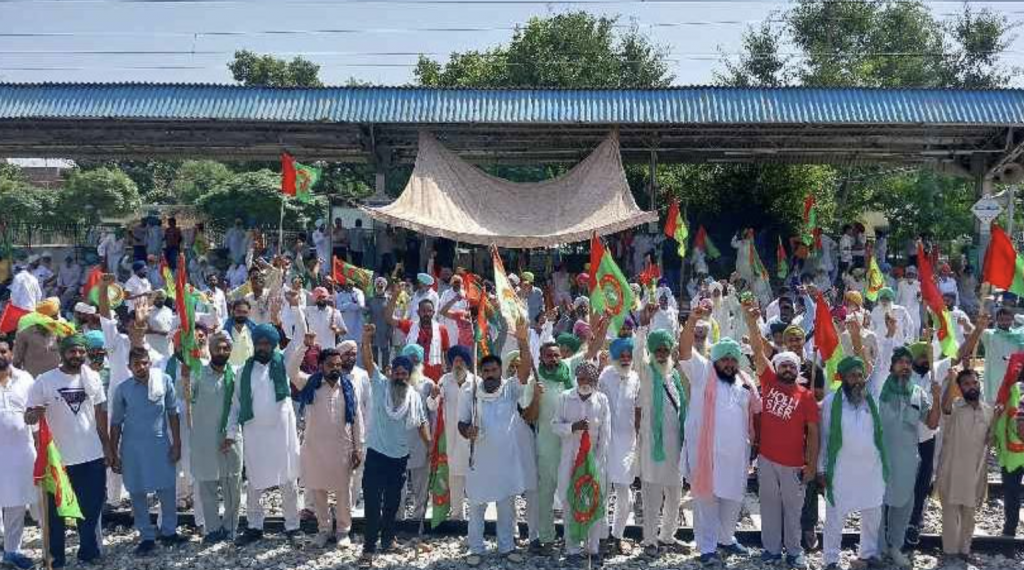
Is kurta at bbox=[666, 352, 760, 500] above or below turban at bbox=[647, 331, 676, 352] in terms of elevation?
below

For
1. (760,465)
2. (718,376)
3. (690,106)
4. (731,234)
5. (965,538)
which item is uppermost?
(690,106)

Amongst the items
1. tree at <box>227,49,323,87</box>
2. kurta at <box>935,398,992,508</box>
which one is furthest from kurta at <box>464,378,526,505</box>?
tree at <box>227,49,323,87</box>

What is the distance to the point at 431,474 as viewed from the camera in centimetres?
710

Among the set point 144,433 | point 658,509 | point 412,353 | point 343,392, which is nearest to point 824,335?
point 658,509

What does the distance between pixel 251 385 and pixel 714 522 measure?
328 centimetres

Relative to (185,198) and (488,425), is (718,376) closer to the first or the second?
(488,425)

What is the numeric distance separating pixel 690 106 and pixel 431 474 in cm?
1098

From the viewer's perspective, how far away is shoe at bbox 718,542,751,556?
6796 mm

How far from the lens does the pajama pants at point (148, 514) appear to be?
269 inches

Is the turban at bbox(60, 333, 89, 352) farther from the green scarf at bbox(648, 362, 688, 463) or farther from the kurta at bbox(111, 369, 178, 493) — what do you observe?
the green scarf at bbox(648, 362, 688, 463)

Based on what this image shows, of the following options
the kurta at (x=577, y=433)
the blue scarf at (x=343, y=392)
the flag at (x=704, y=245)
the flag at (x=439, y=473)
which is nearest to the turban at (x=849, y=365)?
the kurta at (x=577, y=433)

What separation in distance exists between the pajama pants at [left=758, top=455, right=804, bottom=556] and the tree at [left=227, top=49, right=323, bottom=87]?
4006 centimetres

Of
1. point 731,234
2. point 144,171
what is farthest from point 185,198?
point 731,234

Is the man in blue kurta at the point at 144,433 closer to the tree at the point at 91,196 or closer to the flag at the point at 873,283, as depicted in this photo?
the flag at the point at 873,283
